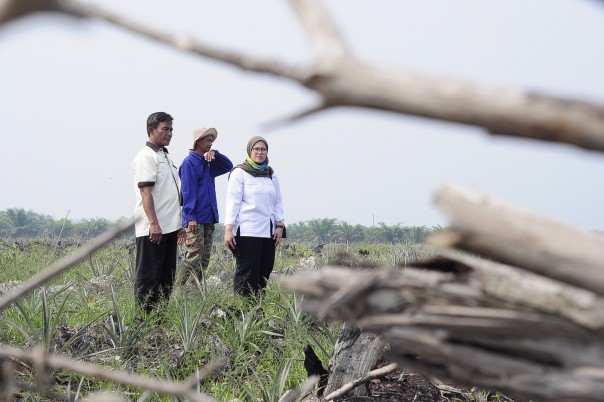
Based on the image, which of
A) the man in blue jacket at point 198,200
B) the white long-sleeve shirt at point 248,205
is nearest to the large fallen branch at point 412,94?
the white long-sleeve shirt at point 248,205

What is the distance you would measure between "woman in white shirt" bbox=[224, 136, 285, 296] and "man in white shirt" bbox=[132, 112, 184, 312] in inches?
22.2

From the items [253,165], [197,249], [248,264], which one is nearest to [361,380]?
[248,264]

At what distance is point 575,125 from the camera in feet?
2.36

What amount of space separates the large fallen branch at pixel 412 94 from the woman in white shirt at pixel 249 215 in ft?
18.3

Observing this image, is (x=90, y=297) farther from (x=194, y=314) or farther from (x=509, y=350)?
(x=509, y=350)

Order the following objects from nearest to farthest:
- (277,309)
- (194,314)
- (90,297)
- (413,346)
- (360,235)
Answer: (413,346)
(194,314)
(277,309)
(90,297)
(360,235)

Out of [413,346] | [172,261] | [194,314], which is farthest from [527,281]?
[172,261]

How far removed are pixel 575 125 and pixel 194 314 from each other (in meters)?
4.53

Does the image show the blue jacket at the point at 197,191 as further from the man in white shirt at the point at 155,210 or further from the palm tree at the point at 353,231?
the palm tree at the point at 353,231

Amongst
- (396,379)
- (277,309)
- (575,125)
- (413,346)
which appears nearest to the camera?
(575,125)

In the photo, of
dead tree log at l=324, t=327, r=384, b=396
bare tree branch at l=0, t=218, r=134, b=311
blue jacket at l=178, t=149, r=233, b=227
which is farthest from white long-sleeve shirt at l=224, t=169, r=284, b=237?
bare tree branch at l=0, t=218, r=134, b=311

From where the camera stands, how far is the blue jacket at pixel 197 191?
6.58 m

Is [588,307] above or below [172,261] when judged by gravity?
above

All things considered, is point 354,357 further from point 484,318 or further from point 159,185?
point 159,185
